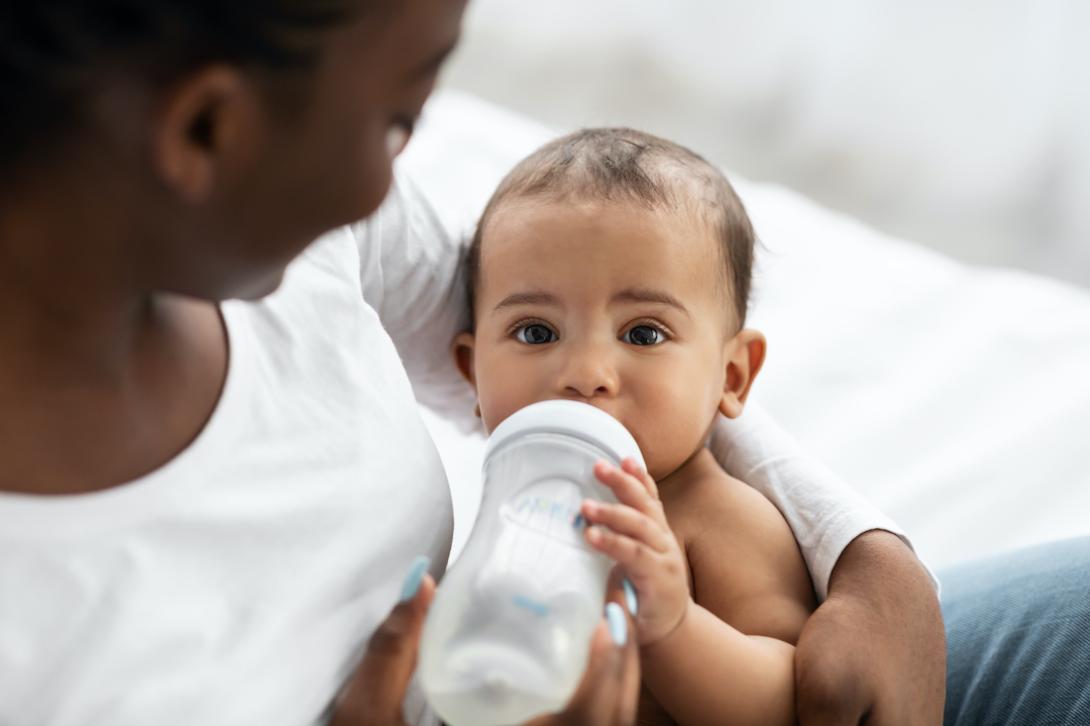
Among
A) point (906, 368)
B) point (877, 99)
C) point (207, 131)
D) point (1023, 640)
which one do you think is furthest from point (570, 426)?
point (877, 99)

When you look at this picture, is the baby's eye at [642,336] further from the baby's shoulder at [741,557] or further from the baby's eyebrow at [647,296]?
the baby's shoulder at [741,557]

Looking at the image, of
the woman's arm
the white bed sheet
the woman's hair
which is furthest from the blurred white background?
the woman's hair

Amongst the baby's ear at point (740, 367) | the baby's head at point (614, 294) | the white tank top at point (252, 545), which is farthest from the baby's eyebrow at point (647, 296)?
the white tank top at point (252, 545)

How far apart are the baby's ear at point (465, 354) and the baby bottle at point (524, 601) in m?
0.40

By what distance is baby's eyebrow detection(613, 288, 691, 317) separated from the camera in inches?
44.8

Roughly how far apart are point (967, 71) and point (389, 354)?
1887 millimetres

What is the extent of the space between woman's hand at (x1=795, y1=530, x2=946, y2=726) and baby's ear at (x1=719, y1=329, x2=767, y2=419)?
0.68 feet

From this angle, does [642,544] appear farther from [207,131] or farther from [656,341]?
[207,131]

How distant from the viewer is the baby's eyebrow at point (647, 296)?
44.8 inches

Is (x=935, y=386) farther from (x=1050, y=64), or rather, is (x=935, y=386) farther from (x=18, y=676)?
(x=18, y=676)

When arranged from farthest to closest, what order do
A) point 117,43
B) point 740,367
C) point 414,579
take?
point 740,367 → point 414,579 → point 117,43

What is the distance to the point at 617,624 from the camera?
31.7 inches

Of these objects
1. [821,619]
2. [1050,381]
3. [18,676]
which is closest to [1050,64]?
[1050,381]

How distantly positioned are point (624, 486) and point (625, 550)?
A: 0.17ft
